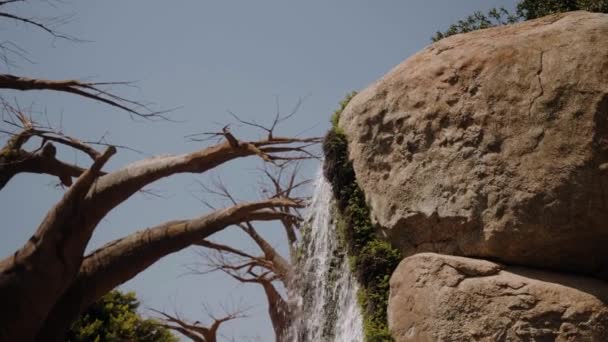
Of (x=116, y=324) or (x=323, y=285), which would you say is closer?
(x=323, y=285)

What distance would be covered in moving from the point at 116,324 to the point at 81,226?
8.34 ft

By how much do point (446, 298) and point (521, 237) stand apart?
770 mm

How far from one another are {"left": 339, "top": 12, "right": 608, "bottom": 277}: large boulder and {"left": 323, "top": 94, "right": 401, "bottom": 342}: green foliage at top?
0.26m

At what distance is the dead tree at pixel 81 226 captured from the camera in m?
9.21

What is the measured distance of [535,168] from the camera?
5.38 m

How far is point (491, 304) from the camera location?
5129mm

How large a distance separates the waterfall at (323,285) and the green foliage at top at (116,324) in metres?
4.70

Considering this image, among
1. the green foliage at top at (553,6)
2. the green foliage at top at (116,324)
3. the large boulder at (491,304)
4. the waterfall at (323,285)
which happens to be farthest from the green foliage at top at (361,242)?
the green foliage at top at (116,324)

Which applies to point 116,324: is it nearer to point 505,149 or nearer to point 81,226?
point 81,226

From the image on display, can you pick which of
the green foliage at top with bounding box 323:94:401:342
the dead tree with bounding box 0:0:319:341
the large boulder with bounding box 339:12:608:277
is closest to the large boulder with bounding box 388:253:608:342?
the large boulder with bounding box 339:12:608:277

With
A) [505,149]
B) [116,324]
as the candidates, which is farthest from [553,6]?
[116,324]

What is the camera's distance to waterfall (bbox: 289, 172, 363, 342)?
6.75m

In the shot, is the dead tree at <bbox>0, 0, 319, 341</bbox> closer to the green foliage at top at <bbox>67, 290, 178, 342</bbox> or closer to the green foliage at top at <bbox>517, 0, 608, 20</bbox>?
the green foliage at top at <bbox>67, 290, 178, 342</bbox>

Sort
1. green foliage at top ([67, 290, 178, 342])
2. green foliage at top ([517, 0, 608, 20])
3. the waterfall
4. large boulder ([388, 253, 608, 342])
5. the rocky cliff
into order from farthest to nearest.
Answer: green foliage at top ([67, 290, 178, 342])
green foliage at top ([517, 0, 608, 20])
the waterfall
the rocky cliff
large boulder ([388, 253, 608, 342])
